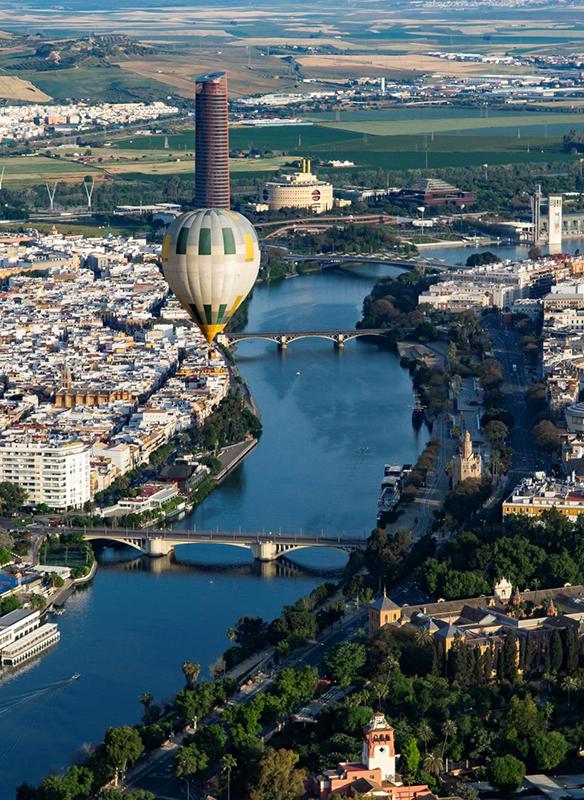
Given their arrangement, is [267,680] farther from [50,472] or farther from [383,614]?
[50,472]

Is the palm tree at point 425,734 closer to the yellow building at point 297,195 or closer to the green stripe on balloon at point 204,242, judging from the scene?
the green stripe on balloon at point 204,242

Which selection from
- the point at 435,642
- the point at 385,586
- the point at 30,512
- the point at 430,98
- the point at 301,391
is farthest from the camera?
the point at 430,98

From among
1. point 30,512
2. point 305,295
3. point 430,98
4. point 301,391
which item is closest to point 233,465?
point 30,512

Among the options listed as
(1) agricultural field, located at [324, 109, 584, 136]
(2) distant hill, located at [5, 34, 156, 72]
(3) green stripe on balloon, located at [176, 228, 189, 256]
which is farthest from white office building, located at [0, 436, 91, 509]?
(2) distant hill, located at [5, 34, 156, 72]

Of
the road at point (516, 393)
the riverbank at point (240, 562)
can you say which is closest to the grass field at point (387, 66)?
the road at point (516, 393)

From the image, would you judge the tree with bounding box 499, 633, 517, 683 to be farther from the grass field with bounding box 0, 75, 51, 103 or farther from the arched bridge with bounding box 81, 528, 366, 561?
the grass field with bounding box 0, 75, 51, 103

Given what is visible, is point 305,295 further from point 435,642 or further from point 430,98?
point 430,98
